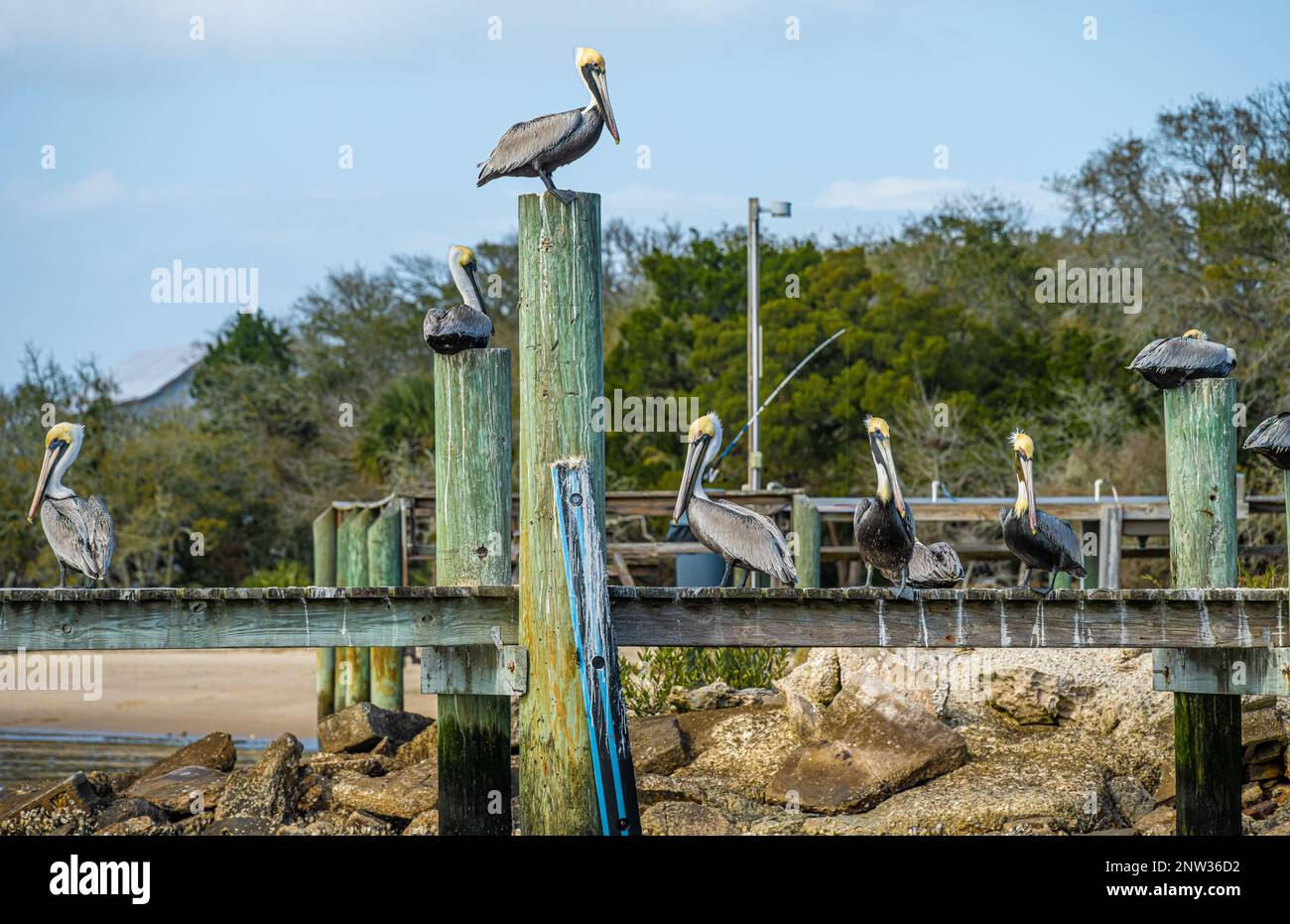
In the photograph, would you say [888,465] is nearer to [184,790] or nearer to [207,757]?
[184,790]

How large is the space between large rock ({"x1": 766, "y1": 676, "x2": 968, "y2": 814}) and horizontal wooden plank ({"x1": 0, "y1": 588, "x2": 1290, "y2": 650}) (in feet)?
7.49

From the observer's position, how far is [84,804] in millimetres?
9453

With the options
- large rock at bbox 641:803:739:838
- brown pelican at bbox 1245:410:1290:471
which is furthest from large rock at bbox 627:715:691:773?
brown pelican at bbox 1245:410:1290:471

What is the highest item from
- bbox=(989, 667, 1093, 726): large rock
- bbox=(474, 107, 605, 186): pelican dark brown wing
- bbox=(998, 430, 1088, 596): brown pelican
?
bbox=(474, 107, 605, 186): pelican dark brown wing

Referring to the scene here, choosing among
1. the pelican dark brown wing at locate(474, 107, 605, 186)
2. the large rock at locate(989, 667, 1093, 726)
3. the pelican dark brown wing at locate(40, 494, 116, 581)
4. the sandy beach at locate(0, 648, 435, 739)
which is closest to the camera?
the pelican dark brown wing at locate(474, 107, 605, 186)

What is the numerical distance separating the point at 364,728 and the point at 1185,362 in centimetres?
583

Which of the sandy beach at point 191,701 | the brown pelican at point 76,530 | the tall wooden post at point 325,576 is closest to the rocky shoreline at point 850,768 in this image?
the brown pelican at point 76,530

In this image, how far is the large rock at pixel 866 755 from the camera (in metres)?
8.82

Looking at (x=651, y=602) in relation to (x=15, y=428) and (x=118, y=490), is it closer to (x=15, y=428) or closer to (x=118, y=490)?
(x=118, y=490)

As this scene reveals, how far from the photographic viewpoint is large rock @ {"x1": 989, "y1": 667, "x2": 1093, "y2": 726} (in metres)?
9.93

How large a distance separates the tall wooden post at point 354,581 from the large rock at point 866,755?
4774 millimetres

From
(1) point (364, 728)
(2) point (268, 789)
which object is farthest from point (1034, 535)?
(1) point (364, 728)

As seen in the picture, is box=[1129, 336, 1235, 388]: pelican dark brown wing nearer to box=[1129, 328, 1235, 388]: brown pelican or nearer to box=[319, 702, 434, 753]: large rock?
box=[1129, 328, 1235, 388]: brown pelican

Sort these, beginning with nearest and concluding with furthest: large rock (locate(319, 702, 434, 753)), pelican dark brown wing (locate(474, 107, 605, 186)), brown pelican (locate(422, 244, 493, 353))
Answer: pelican dark brown wing (locate(474, 107, 605, 186)) → brown pelican (locate(422, 244, 493, 353)) → large rock (locate(319, 702, 434, 753))
